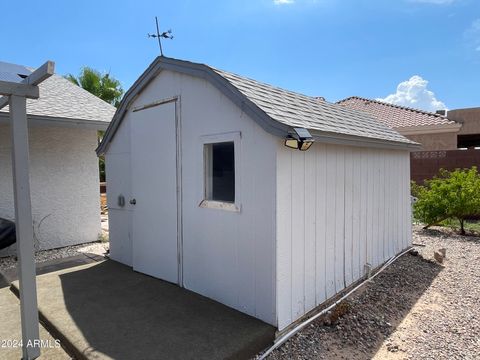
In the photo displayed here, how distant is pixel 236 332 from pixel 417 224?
8.47 m

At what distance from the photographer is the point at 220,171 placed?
3771mm

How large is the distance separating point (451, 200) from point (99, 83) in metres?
15.9

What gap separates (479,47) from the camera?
9484mm

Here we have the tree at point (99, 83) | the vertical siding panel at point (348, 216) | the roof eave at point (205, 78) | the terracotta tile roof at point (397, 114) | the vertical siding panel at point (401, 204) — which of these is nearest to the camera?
the roof eave at point (205, 78)

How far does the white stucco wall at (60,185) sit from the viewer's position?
248 inches

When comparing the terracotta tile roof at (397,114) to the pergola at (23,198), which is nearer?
the pergola at (23,198)

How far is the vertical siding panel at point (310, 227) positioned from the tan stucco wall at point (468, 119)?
15.0 meters

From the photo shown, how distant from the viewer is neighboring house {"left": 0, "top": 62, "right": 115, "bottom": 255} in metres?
6.20

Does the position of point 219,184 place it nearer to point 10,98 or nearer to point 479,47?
point 10,98

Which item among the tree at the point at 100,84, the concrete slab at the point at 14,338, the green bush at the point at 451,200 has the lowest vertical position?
the concrete slab at the point at 14,338

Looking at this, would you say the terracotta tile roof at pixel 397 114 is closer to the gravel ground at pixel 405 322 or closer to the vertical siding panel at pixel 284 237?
the gravel ground at pixel 405 322

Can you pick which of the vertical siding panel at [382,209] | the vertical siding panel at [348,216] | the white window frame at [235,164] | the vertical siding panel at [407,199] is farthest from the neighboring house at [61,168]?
the vertical siding panel at [407,199]

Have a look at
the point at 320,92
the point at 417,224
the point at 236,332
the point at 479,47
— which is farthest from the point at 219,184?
the point at 320,92

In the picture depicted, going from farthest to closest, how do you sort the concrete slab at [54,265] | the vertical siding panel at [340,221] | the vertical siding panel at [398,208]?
the vertical siding panel at [398,208] < the concrete slab at [54,265] < the vertical siding panel at [340,221]
